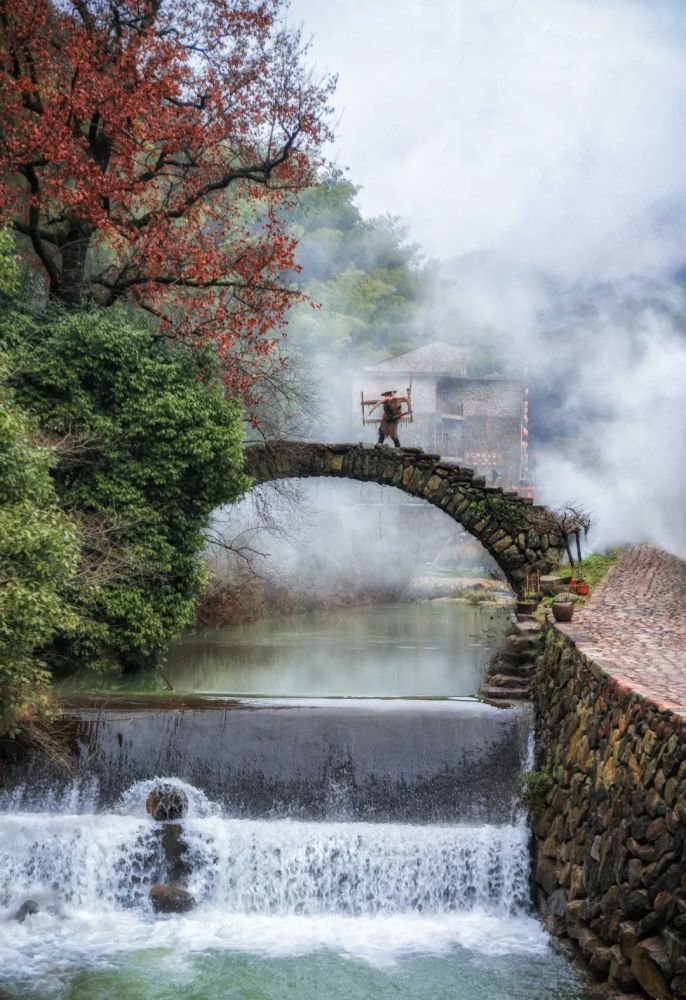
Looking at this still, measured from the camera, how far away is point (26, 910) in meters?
10.1

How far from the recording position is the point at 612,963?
7723 millimetres

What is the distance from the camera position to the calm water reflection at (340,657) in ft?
58.4

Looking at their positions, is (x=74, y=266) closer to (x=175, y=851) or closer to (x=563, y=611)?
(x=563, y=611)

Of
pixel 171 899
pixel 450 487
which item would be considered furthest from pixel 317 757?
pixel 450 487

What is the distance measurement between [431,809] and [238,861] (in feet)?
6.95

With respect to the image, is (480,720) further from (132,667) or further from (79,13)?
(79,13)

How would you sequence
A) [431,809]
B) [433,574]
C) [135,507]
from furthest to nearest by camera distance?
[433,574] → [135,507] → [431,809]

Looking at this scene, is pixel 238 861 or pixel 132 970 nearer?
pixel 132 970

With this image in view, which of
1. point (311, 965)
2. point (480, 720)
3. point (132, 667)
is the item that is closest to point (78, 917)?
point (311, 965)

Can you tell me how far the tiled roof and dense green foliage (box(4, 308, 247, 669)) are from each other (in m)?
31.3

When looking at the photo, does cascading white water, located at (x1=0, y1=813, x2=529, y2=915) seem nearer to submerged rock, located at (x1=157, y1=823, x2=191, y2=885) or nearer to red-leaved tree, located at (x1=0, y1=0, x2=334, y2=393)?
submerged rock, located at (x1=157, y1=823, x2=191, y2=885)

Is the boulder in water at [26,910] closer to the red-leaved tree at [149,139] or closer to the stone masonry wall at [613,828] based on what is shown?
the stone masonry wall at [613,828]

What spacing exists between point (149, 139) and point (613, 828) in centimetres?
1242

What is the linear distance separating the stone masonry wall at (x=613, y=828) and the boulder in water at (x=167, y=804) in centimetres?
366
